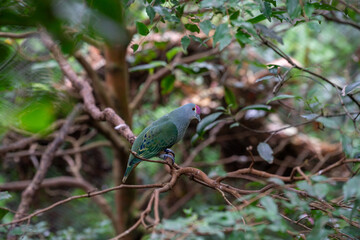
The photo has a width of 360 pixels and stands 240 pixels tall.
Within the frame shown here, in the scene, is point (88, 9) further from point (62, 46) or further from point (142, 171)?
point (142, 171)

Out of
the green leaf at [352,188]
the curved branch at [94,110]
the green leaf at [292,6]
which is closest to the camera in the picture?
the green leaf at [352,188]

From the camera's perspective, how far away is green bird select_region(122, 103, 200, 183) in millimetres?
1087

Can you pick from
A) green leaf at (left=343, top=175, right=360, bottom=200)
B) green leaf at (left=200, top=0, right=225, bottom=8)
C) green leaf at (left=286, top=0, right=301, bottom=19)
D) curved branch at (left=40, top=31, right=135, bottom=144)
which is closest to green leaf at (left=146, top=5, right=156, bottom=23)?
green leaf at (left=200, top=0, right=225, bottom=8)

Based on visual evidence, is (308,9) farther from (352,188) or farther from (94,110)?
(94,110)

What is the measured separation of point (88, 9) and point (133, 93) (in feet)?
7.11

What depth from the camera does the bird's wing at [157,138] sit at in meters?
1.09

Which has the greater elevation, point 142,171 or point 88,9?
point 88,9

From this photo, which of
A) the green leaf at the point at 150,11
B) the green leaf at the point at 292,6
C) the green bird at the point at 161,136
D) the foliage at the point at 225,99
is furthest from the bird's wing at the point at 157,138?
the green leaf at the point at 292,6

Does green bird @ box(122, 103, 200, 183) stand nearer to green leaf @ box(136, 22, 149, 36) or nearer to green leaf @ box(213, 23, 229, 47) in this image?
green leaf @ box(136, 22, 149, 36)

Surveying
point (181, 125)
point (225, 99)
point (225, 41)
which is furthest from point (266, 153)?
point (225, 99)

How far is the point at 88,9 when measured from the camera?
0.70ft

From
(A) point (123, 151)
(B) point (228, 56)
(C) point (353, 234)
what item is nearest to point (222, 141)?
(B) point (228, 56)

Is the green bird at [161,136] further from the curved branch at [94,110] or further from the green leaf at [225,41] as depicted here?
the green leaf at [225,41]

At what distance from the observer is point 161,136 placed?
1123 millimetres
